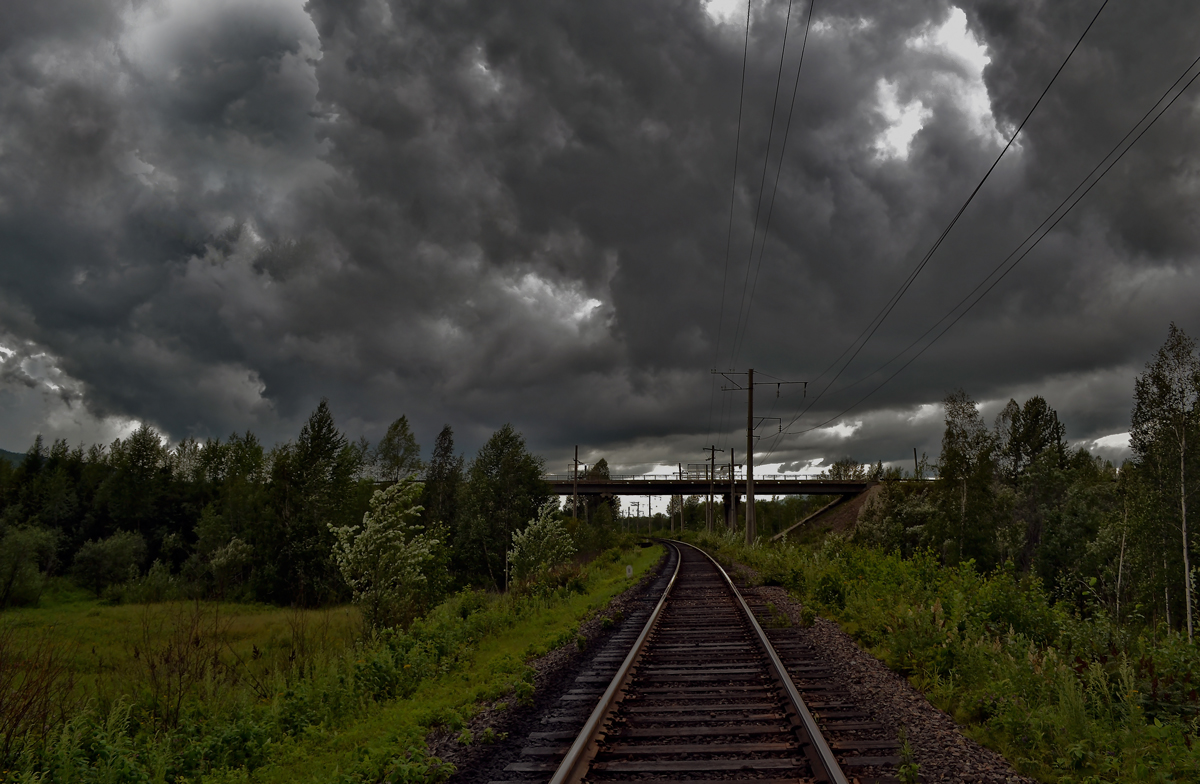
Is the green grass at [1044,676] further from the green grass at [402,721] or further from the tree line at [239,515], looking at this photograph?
the tree line at [239,515]

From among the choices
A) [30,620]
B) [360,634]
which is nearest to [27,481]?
[30,620]

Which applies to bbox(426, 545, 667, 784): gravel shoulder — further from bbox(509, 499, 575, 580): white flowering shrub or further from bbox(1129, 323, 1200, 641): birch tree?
bbox(1129, 323, 1200, 641): birch tree

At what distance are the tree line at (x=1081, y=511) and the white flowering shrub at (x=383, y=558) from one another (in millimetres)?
27004

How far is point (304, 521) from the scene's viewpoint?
5553cm

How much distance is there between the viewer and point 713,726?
6.55 metres

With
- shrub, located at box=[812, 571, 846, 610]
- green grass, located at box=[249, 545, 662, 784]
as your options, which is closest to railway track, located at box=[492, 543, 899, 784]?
green grass, located at box=[249, 545, 662, 784]

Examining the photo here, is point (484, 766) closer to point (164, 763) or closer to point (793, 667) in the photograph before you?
point (164, 763)

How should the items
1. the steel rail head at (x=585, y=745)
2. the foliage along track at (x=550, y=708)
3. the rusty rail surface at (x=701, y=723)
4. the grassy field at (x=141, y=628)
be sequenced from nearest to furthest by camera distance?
the steel rail head at (x=585, y=745) → the rusty rail surface at (x=701, y=723) → the foliage along track at (x=550, y=708) → the grassy field at (x=141, y=628)

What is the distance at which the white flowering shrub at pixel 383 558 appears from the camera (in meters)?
15.0

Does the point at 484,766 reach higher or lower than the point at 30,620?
higher

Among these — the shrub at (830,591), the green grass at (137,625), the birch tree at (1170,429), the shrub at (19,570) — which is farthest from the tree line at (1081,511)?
the shrub at (19,570)

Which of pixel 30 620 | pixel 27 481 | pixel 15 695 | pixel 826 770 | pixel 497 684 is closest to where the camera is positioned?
pixel 826 770

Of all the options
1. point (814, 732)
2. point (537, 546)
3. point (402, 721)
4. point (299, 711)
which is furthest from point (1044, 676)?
point (537, 546)

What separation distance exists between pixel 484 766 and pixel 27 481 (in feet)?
343
